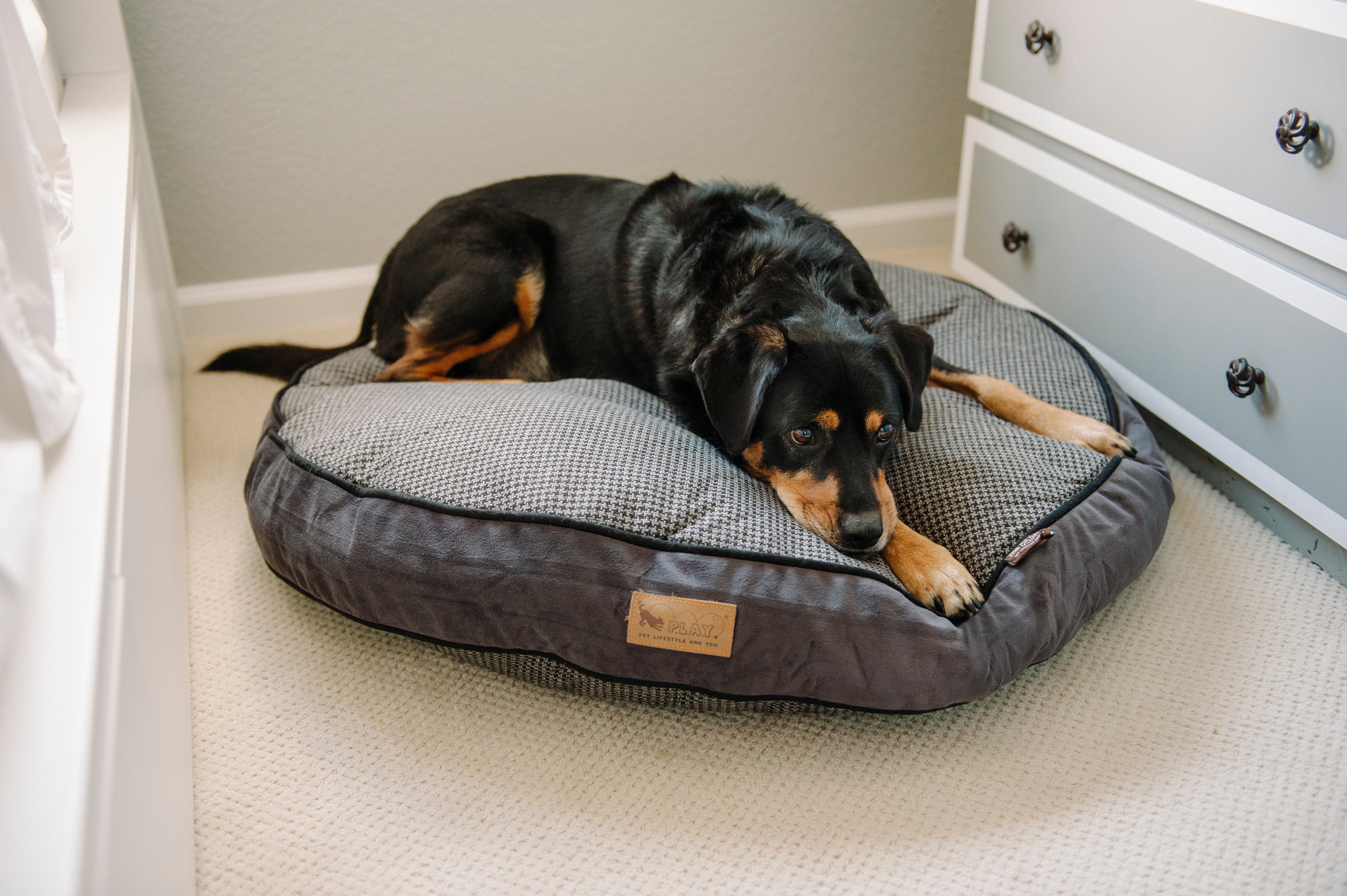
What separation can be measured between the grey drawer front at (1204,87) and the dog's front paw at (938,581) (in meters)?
0.90

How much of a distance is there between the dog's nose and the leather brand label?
0.73ft

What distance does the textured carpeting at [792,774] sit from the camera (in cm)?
135

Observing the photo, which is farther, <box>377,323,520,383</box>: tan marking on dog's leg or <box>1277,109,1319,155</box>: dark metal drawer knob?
<box>377,323,520,383</box>: tan marking on dog's leg

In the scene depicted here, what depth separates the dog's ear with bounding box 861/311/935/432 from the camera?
1.69m

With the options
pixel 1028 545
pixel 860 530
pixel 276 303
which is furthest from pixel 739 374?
pixel 276 303

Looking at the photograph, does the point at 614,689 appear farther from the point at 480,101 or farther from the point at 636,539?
the point at 480,101

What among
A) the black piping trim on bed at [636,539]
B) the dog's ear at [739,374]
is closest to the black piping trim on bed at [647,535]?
the black piping trim on bed at [636,539]

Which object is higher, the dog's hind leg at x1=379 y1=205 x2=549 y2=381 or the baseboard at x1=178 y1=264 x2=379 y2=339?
the dog's hind leg at x1=379 y1=205 x2=549 y2=381

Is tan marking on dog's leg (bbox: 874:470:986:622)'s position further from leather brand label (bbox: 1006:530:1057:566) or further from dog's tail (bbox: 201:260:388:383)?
dog's tail (bbox: 201:260:388:383)

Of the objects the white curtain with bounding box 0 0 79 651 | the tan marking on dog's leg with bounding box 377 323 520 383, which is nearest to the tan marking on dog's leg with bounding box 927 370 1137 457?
the tan marking on dog's leg with bounding box 377 323 520 383

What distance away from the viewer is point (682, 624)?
1.46 m

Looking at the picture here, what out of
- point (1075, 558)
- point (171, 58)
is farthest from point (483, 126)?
point (1075, 558)

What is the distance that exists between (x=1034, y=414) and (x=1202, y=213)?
1.78 feet

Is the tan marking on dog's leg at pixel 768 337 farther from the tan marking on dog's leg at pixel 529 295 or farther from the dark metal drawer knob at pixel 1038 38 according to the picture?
the dark metal drawer knob at pixel 1038 38
